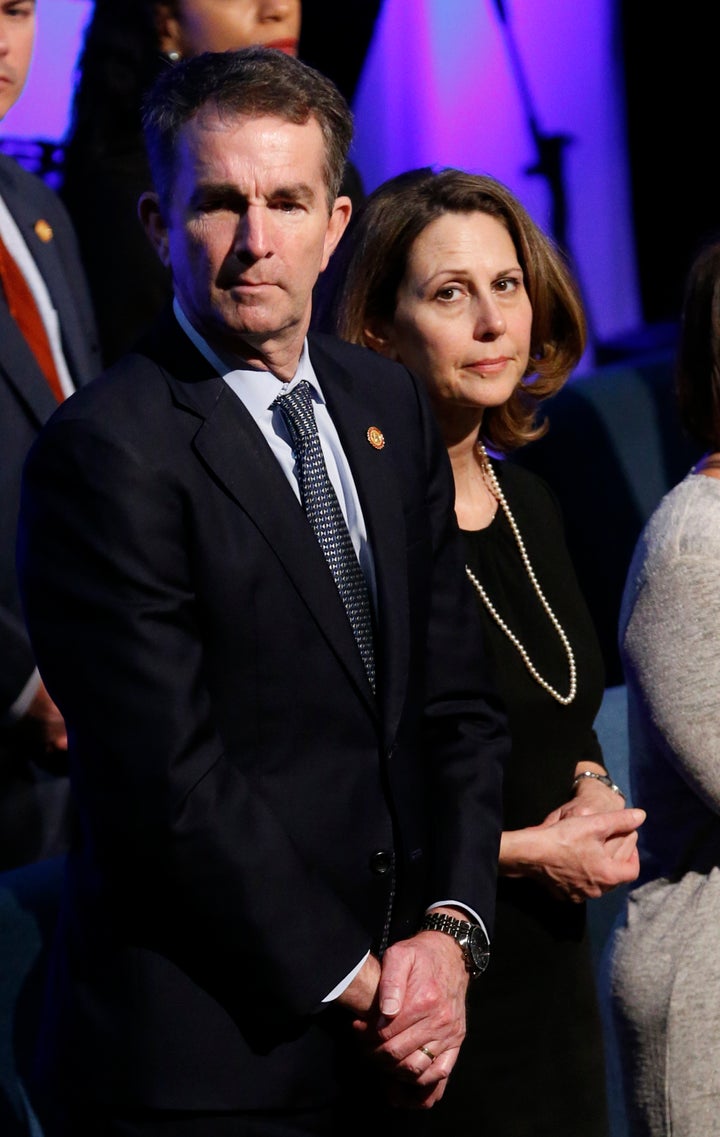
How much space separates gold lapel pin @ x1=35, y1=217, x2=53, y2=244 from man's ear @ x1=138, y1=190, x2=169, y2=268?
40.5 inches

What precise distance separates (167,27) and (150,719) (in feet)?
6.40

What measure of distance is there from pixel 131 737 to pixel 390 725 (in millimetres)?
268

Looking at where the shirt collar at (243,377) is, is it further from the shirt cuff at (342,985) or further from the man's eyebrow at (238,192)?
the shirt cuff at (342,985)

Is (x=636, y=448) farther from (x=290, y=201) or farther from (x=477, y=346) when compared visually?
(x=290, y=201)

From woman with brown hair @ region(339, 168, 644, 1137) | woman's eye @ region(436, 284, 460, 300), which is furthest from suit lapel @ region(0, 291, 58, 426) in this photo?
woman's eye @ region(436, 284, 460, 300)

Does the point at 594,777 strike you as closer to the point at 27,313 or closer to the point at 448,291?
the point at 448,291

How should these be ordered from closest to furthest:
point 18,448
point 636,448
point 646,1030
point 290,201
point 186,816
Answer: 1. point 186,816
2. point 290,201
3. point 646,1030
4. point 18,448
5. point 636,448

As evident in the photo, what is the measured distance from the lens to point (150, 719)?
1.41 metres

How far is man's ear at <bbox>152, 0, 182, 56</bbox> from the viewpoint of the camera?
2.98m

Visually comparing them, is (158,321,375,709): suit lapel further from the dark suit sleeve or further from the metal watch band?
the metal watch band

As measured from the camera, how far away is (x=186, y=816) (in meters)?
1.42

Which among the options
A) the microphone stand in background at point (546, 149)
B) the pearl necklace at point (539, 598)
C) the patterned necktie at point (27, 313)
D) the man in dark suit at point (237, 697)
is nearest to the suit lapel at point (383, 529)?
the man in dark suit at point (237, 697)

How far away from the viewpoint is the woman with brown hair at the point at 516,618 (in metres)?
1.93

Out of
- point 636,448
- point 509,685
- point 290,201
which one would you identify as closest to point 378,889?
point 509,685
